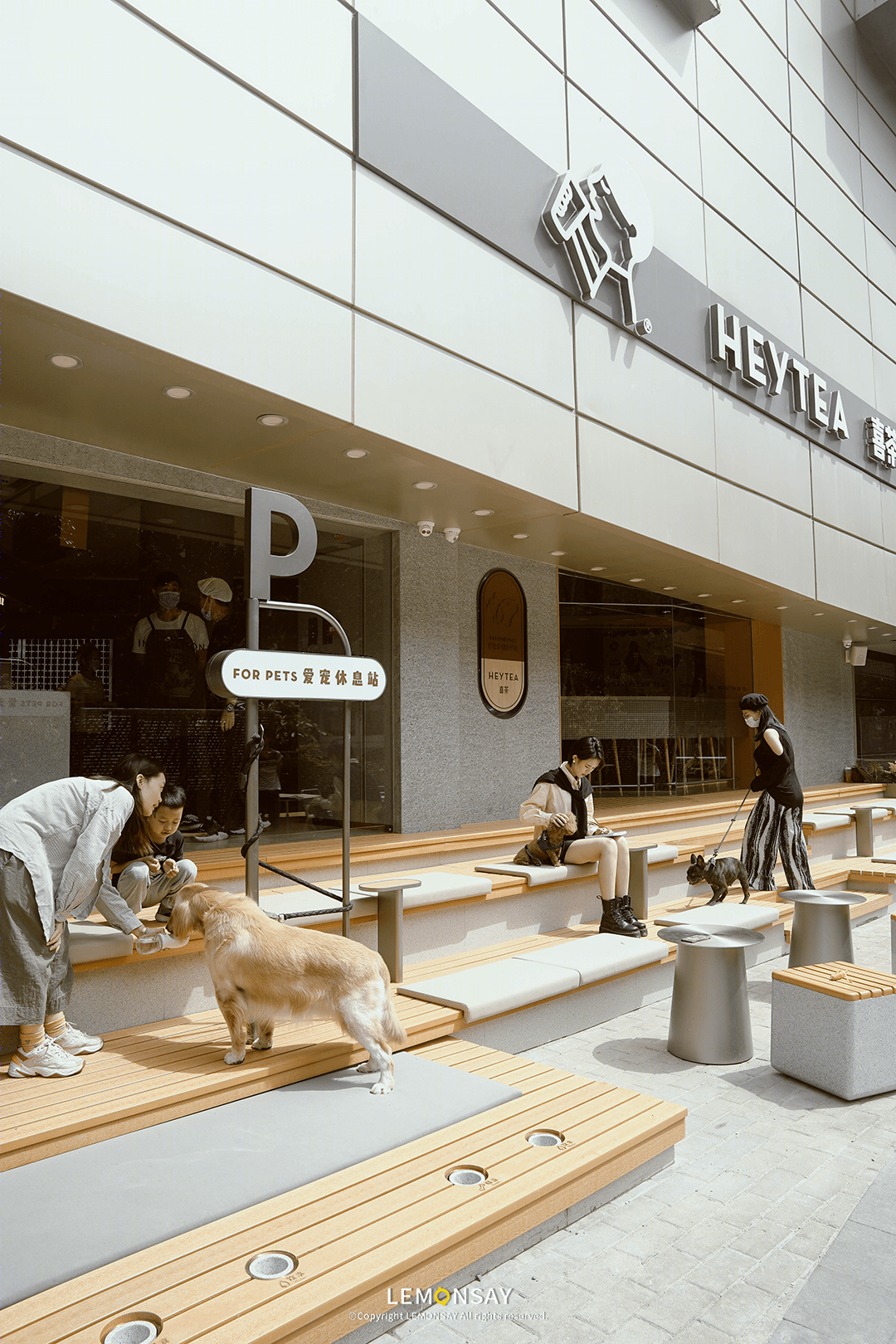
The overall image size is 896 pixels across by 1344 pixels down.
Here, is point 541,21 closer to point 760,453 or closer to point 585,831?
point 760,453

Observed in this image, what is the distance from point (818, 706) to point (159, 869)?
44.7 ft

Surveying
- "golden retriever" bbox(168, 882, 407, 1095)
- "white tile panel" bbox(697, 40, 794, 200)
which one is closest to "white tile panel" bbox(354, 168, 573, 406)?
"golden retriever" bbox(168, 882, 407, 1095)

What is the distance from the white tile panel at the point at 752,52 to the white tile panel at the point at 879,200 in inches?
123

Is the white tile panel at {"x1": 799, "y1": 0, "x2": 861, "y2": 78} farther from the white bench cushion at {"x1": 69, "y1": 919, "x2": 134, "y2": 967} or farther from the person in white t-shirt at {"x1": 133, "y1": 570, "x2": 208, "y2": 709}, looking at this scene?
the white bench cushion at {"x1": 69, "y1": 919, "x2": 134, "y2": 967}

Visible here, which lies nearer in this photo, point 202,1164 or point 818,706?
point 202,1164

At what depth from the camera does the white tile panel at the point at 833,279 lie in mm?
12648

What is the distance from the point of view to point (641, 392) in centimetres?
867

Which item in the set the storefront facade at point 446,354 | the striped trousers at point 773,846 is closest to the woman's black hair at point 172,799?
the storefront facade at point 446,354

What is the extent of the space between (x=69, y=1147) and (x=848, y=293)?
1508 cm

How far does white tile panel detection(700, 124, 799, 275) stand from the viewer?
10531mm

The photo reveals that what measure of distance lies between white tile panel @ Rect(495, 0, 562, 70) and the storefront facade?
3cm

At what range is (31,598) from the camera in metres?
5.71

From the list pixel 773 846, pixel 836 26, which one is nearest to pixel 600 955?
pixel 773 846

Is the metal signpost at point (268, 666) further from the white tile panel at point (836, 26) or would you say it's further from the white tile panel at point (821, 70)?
the white tile panel at point (836, 26)
